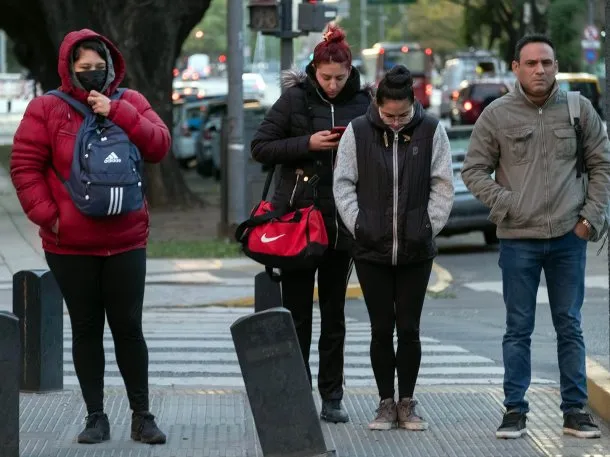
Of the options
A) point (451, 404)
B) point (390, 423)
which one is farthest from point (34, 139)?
point (451, 404)

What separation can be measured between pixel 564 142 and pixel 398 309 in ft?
3.75

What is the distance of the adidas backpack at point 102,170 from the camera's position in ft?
21.4

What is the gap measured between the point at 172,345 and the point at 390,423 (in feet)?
12.8

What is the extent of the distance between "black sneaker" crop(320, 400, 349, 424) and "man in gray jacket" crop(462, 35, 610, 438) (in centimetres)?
83

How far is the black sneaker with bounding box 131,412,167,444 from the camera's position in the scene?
22.4 feet

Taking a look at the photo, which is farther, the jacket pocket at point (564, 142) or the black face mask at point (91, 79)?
the jacket pocket at point (564, 142)

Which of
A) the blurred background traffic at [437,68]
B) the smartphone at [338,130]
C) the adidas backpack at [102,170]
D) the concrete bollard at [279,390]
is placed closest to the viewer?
the concrete bollard at [279,390]

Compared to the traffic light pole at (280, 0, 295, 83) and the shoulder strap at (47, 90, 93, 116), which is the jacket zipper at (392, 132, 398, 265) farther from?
the traffic light pole at (280, 0, 295, 83)

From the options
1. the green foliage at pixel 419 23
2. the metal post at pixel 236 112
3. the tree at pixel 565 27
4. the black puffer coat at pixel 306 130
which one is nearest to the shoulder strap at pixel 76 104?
the black puffer coat at pixel 306 130

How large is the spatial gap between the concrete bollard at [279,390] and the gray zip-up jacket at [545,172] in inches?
52.0

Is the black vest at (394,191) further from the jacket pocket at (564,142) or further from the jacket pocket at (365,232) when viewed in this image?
the jacket pocket at (564,142)

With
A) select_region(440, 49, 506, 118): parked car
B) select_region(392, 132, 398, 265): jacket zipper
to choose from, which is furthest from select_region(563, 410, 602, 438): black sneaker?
select_region(440, 49, 506, 118): parked car

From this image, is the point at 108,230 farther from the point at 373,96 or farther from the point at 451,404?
the point at 451,404

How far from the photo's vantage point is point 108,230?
21.8 feet
